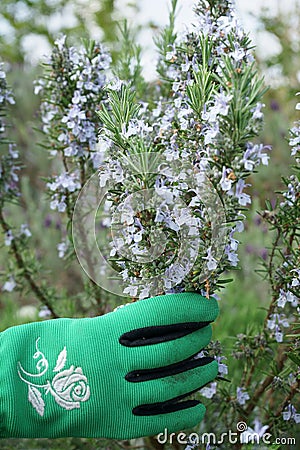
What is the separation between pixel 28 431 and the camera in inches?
36.7

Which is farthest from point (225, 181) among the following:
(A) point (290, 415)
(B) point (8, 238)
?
(B) point (8, 238)

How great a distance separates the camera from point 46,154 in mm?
3479

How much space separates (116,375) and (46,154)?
275 cm

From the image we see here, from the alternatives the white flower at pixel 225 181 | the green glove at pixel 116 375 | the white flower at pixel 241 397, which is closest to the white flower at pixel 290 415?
the white flower at pixel 241 397

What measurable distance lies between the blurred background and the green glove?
0.34 m

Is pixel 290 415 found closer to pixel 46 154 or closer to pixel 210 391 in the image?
pixel 210 391

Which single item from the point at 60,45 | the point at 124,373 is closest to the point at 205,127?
the point at 124,373

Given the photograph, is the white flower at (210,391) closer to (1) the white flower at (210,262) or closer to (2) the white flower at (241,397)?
(2) the white flower at (241,397)

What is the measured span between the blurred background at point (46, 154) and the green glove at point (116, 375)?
337 millimetres

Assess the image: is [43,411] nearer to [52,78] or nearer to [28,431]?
[28,431]

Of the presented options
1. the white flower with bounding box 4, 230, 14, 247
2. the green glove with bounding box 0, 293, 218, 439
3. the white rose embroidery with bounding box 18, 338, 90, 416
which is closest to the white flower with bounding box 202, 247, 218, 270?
the green glove with bounding box 0, 293, 218, 439

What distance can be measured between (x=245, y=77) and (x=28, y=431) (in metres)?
0.70

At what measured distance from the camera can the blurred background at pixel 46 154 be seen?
209 cm

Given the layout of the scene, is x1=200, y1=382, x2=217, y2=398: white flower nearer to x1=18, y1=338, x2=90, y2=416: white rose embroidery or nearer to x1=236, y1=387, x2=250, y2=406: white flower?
x1=236, y1=387, x2=250, y2=406: white flower
